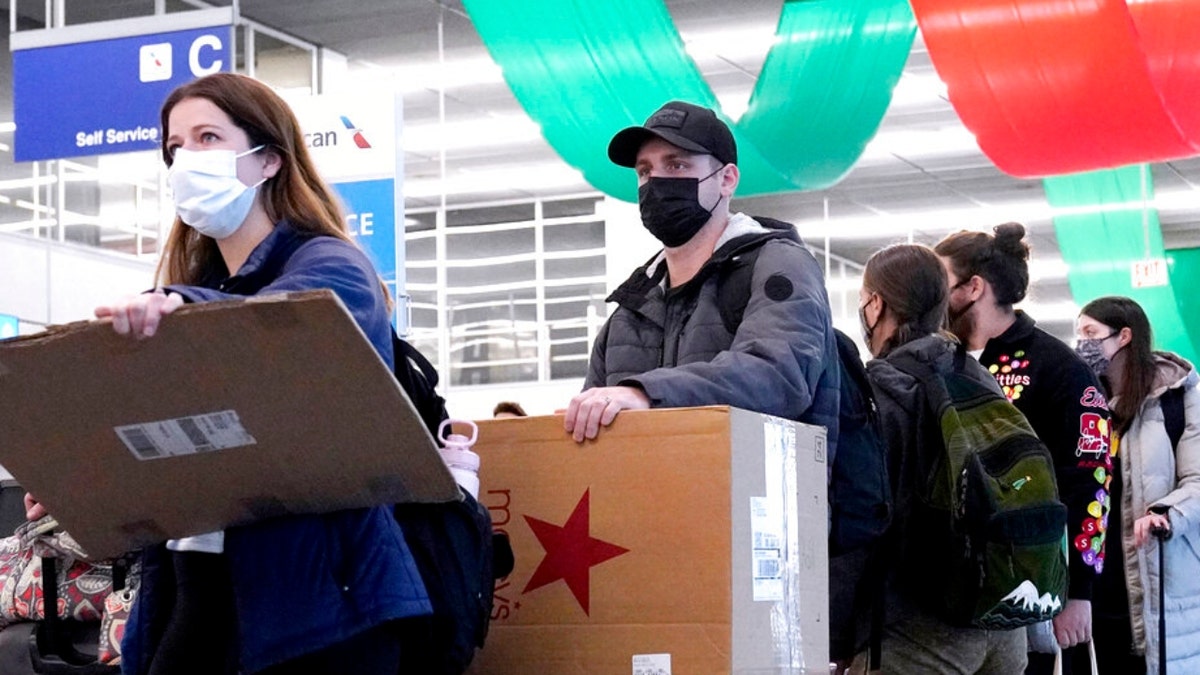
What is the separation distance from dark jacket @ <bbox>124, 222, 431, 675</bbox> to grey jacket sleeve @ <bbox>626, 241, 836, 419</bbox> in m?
0.45

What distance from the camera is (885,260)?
10.6 feet

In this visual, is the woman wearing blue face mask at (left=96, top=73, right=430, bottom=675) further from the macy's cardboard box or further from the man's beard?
the man's beard

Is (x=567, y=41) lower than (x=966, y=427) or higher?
higher

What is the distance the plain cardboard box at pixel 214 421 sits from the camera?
174 centimetres

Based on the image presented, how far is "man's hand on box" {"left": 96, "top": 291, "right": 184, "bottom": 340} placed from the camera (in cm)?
171

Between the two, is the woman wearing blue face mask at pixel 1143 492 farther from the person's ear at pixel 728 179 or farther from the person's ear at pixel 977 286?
the person's ear at pixel 728 179

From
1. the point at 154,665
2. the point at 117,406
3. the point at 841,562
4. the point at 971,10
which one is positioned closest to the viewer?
the point at 117,406

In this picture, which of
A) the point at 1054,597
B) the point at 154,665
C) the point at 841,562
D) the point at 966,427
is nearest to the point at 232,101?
the point at 154,665

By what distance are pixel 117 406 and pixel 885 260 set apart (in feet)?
5.79

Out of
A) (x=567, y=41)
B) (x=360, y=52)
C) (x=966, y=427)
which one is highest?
(x=360, y=52)

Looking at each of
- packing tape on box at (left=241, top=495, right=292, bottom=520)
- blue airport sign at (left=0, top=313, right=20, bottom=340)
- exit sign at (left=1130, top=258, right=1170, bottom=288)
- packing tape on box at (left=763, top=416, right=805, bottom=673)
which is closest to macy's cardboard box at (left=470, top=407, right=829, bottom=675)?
packing tape on box at (left=763, top=416, right=805, bottom=673)

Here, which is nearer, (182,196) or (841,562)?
(182,196)

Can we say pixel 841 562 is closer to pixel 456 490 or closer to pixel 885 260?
pixel 885 260

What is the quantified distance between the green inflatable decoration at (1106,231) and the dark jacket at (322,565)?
262 inches
